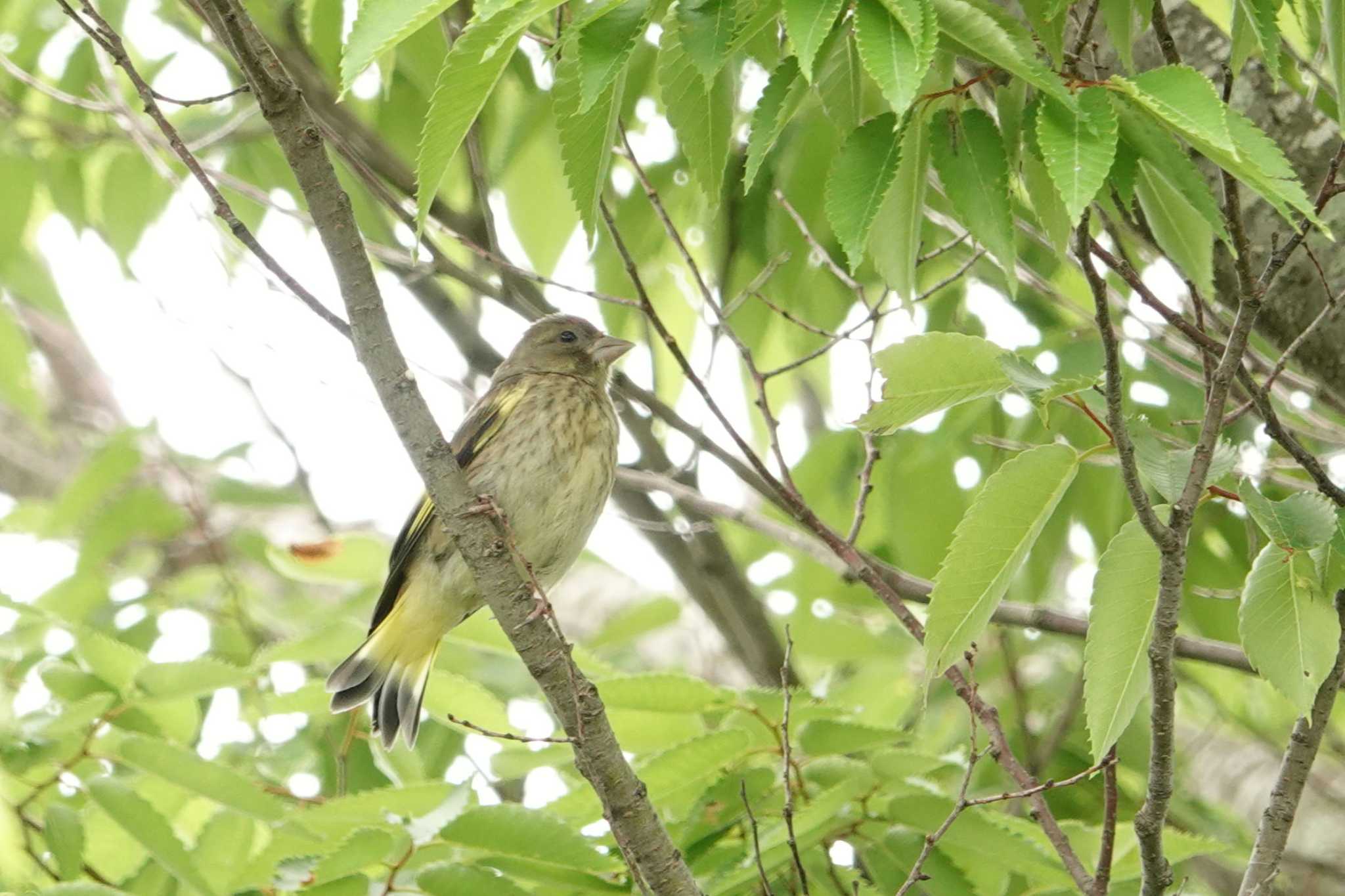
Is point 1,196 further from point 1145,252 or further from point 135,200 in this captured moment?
point 1145,252

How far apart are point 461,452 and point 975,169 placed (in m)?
3.02

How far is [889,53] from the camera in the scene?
211cm

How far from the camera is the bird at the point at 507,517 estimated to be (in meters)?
5.00

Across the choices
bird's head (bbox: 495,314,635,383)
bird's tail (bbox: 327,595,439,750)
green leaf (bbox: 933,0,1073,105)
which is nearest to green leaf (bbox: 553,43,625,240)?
green leaf (bbox: 933,0,1073,105)

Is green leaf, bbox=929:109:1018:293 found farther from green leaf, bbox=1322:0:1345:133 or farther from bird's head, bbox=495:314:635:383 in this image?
bird's head, bbox=495:314:635:383

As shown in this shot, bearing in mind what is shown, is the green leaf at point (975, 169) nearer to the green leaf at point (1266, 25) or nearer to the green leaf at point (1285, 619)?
the green leaf at point (1266, 25)

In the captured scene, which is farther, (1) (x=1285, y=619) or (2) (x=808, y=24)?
(1) (x=1285, y=619)

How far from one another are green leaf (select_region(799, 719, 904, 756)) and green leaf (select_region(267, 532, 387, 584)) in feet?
6.51

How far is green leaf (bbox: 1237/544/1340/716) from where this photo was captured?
272cm

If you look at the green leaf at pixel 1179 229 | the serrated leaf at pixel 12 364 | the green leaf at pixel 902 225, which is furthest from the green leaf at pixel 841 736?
the serrated leaf at pixel 12 364

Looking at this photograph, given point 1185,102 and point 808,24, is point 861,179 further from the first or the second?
point 1185,102

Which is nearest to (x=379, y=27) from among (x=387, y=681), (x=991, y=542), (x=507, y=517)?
(x=991, y=542)

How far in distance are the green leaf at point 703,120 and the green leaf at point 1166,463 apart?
3.20ft

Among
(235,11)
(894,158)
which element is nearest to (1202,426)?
(894,158)
